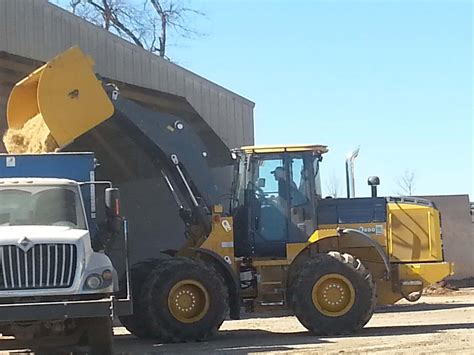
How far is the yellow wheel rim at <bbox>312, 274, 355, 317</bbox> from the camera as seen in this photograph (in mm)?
14375

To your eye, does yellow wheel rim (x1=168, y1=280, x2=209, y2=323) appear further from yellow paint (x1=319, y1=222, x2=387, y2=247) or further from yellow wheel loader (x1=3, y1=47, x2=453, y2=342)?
yellow paint (x1=319, y1=222, x2=387, y2=247)

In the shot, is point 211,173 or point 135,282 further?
point 211,173

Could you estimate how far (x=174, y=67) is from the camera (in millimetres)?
22500

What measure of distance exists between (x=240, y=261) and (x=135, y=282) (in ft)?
6.05

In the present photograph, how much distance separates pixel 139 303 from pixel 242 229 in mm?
2350

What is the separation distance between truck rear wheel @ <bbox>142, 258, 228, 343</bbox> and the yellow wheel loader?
0.02 meters

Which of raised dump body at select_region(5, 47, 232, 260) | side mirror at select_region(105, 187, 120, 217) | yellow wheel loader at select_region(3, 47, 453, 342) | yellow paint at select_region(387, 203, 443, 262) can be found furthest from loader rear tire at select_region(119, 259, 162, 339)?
yellow paint at select_region(387, 203, 443, 262)

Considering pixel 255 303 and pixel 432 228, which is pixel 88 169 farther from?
pixel 432 228

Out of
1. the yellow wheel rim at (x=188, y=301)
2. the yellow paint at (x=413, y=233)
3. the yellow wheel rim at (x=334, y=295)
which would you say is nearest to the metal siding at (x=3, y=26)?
the yellow wheel rim at (x=188, y=301)

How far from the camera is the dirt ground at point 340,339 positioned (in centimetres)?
1248

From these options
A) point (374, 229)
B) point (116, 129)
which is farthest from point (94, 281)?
point (374, 229)

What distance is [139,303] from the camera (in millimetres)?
13875

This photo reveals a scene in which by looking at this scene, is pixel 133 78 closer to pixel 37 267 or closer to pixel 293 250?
pixel 293 250

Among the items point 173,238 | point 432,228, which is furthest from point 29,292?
point 432,228
